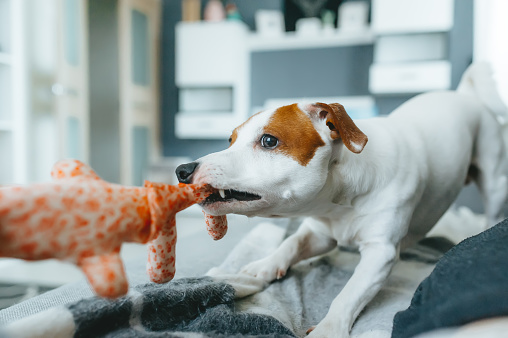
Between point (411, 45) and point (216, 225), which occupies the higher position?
point (411, 45)

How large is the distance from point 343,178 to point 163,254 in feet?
1.53

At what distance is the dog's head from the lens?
2.47 ft

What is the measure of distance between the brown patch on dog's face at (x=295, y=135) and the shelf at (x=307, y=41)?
310 centimetres

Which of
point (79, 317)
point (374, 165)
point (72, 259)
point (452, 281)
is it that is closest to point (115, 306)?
point (79, 317)

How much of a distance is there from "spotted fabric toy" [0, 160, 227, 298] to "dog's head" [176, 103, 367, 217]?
192 mm

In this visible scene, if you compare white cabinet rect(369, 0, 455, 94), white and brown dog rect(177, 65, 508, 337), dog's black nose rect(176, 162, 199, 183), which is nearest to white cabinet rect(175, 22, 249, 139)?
white cabinet rect(369, 0, 455, 94)

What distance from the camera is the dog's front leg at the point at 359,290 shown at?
731 millimetres

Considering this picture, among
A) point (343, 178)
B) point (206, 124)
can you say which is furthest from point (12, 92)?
point (343, 178)

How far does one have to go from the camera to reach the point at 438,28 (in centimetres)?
331

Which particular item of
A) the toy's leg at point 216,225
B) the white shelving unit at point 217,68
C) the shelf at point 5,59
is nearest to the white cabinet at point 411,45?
the white shelving unit at point 217,68

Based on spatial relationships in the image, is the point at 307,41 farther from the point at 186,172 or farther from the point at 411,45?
the point at 186,172

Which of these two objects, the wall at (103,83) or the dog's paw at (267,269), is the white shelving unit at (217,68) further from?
the dog's paw at (267,269)

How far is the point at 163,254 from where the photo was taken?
0.58m

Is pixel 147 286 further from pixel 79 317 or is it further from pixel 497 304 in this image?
pixel 497 304
